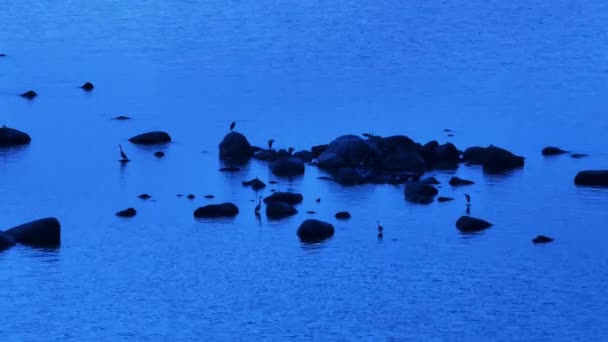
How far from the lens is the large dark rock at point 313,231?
43.1m

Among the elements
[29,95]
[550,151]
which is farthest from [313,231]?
[29,95]

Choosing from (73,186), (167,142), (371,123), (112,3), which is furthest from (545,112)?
(112,3)

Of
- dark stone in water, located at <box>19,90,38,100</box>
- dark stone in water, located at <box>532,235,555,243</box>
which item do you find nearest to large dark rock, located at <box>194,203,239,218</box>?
dark stone in water, located at <box>532,235,555,243</box>

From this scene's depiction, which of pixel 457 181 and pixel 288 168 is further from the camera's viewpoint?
pixel 288 168

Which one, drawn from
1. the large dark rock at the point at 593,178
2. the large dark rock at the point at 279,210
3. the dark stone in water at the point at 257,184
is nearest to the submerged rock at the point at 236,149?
the dark stone in water at the point at 257,184

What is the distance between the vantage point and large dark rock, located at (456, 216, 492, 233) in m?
43.9

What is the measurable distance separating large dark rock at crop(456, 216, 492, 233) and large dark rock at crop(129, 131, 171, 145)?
1402 centimetres

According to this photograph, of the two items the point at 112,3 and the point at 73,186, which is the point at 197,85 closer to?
the point at 73,186

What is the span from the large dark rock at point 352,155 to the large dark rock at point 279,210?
191 inches

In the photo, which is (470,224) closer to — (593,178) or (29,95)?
(593,178)

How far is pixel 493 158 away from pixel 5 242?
15.7m

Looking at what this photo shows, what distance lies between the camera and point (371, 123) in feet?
187

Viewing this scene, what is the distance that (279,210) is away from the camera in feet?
148

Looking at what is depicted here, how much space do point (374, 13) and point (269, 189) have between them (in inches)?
1742
